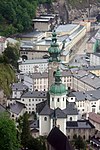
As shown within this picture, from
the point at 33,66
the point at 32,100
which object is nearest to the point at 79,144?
the point at 32,100

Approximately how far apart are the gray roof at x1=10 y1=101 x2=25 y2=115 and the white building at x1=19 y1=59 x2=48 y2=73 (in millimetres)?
11974

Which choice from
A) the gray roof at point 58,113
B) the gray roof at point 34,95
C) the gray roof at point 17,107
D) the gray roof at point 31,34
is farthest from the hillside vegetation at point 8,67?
the gray roof at point 31,34

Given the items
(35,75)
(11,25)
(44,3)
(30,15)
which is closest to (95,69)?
(35,75)

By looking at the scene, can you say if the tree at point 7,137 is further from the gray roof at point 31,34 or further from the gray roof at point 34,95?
the gray roof at point 31,34

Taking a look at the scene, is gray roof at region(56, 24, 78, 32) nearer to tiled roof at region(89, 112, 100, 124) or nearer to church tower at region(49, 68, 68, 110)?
tiled roof at region(89, 112, 100, 124)

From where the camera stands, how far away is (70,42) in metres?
62.4

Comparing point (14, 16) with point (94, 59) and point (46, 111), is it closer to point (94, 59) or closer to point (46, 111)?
point (94, 59)

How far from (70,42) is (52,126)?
98.4ft

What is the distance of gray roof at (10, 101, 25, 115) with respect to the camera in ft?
121

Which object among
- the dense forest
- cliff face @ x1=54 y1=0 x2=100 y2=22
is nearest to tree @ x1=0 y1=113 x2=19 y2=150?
the dense forest

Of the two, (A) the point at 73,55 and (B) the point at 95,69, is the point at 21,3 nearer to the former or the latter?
(A) the point at 73,55

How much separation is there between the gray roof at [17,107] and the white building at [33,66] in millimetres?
11974

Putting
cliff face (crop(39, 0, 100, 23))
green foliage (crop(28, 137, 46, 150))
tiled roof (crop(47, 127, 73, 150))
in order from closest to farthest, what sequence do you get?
tiled roof (crop(47, 127, 73, 150)) → green foliage (crop(28, 137, 46, 150)) → cliff face (crop(39, 0, 100, 23))

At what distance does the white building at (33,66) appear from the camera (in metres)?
50.9
